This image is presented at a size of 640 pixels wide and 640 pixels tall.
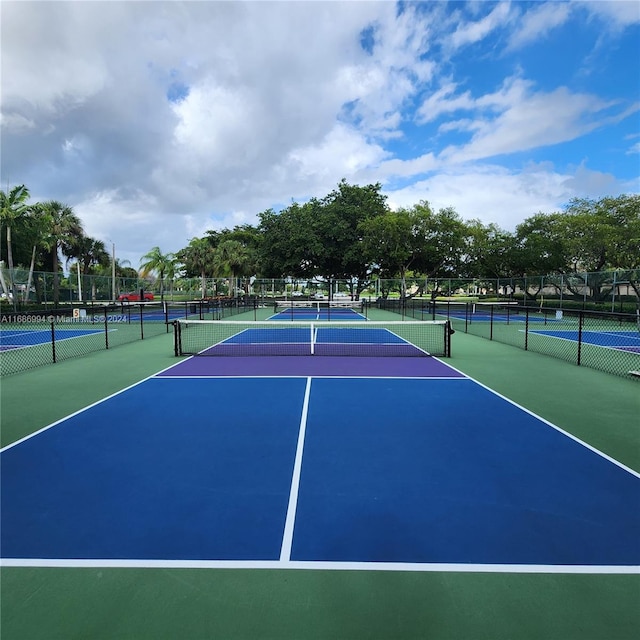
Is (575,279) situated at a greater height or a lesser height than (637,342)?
greater

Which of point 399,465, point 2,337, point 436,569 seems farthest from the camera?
point 2,337

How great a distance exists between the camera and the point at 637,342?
644 inches

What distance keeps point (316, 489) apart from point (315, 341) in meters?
11.6

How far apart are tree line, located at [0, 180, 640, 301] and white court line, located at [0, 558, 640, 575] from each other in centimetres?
3085

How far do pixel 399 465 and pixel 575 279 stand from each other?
29.4m

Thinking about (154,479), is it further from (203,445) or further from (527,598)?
(527,598)

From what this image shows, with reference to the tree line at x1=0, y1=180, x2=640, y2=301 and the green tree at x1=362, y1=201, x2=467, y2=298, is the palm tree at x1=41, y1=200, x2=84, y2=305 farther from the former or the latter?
the green tree at x1=362, y1=201, x2=467, y2=298

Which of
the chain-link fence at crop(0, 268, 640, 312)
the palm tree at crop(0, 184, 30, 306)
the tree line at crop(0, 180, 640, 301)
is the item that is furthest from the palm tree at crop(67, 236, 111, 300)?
the palm tree at crop(0, 184, 30, 306)

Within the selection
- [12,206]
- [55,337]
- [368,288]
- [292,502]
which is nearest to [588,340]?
[292,502]

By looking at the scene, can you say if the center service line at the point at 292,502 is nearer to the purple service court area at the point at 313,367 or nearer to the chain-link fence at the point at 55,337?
the purple service court area at the point at 313,367

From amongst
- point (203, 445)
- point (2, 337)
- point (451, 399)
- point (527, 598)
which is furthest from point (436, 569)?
point (2, 337)

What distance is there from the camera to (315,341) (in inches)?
626

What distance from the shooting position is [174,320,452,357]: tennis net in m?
13.0

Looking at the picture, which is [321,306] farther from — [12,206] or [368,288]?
[12,206]
